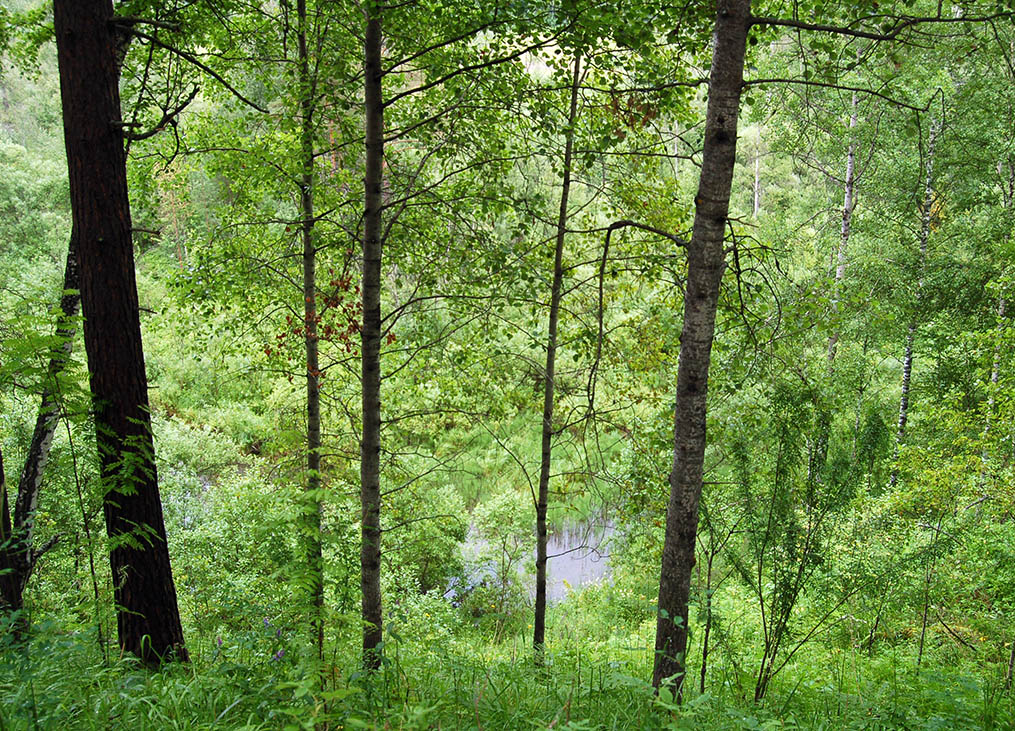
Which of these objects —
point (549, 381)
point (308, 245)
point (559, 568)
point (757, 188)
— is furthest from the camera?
point (757, 188)

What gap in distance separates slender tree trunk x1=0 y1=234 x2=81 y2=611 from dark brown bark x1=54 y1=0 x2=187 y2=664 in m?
0.21

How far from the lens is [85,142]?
3721 mm

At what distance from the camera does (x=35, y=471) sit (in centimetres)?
519

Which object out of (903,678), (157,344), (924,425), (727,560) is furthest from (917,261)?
(157,344)

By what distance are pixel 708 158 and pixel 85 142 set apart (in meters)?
3.60

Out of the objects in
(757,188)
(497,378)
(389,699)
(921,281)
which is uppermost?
(757,188)

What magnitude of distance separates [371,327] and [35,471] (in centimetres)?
349

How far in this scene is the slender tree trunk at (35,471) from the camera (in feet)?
11.1

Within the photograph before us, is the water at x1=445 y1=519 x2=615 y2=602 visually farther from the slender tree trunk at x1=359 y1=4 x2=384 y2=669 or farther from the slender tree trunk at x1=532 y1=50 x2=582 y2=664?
the slender tree trunk at x1=359 y1=4 x2=384 y2=669

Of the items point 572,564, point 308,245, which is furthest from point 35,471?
point 572,564

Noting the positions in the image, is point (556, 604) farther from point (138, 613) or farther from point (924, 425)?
point (138, 613)

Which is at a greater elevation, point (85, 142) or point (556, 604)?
point (85, 142)

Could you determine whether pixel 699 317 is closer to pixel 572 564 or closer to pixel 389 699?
pixel 389 699

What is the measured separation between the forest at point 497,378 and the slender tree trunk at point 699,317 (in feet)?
0.05
